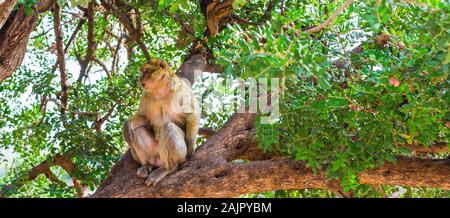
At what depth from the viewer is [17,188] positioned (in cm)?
756

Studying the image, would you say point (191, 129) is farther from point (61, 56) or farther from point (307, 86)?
point (61, 56)

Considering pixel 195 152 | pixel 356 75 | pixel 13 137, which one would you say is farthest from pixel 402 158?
pixel 13 137

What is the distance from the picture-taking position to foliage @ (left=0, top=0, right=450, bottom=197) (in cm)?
386

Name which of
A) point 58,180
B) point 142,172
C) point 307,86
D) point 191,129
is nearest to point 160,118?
point 191,129

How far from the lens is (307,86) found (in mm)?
5195

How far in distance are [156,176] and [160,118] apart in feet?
2.72

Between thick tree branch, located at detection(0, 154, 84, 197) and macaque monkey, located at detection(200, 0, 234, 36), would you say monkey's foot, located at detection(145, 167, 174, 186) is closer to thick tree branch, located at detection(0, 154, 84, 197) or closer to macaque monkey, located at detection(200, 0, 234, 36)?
thick tree branch, located at detection(0, 154, 84, 197)

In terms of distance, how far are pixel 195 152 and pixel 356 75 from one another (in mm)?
1949

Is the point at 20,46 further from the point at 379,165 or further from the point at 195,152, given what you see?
the point at 379,165

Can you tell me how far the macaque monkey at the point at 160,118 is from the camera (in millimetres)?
6570

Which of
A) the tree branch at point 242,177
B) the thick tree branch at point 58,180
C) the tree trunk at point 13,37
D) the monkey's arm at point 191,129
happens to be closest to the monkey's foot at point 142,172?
the tree branch at point 242,177

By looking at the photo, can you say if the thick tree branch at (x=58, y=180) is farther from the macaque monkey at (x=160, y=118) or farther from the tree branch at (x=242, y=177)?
the tree branch at (x=242, y=177)

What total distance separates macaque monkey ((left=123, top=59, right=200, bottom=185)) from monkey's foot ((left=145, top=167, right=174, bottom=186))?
6.3 inches

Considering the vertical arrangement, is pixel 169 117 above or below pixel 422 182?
above
